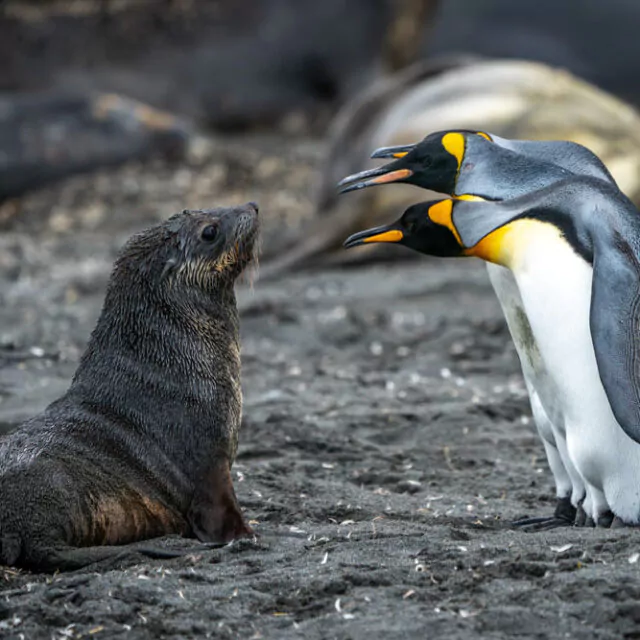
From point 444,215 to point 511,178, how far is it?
0.28m

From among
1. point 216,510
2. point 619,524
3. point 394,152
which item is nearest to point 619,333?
point 619,524

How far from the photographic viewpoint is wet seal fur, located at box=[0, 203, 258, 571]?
395 cm

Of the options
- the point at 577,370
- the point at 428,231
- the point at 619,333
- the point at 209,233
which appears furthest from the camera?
the point at 209,233

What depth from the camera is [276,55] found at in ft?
52.1

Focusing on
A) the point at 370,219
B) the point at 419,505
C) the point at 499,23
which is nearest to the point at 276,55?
the point at 499,23

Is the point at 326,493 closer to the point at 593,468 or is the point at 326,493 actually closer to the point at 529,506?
the point at 529,506

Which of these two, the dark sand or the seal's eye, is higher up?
the seal's eye

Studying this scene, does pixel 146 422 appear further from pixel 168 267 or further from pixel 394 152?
pixel 394 152

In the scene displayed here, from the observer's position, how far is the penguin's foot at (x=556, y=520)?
4287mm

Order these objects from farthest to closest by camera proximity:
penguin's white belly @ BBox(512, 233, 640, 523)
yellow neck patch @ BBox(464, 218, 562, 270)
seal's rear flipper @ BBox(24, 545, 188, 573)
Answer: yellow neck patch @ BBox(464, 218, 562, 270)
penguin's white belly @ BBox(512, 233, 640, 523)
seal's rear flipper @ BBox(24, 545, 188, 573)

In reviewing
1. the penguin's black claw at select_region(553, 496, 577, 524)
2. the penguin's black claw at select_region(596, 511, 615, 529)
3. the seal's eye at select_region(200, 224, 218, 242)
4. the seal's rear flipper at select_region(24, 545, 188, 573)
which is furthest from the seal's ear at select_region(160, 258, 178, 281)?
the penguin's black claw at select_region(596, 511, 615, 529)

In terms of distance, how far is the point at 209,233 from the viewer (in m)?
4.63

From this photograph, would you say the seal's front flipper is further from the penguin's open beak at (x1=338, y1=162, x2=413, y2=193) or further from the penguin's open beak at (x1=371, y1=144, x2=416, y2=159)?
the penguin's open beak at (x1=371, y1=144, x2=416, y2=159)

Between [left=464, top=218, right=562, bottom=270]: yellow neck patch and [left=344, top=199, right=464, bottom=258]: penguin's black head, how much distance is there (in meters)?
0.07
